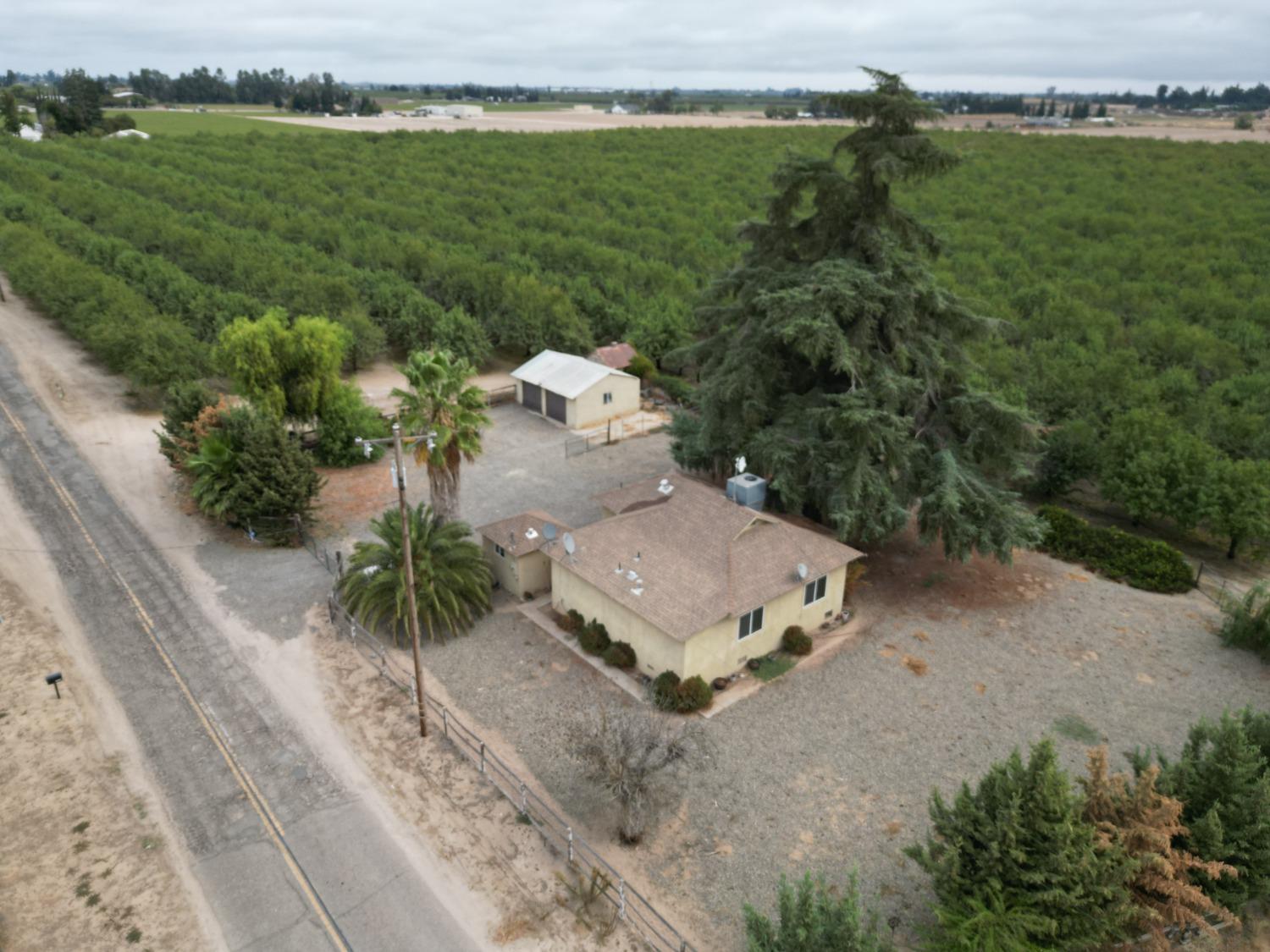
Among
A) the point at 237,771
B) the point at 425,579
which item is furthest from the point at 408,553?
the point at 237,771

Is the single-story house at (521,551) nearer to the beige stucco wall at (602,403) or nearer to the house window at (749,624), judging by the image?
the house window at (749,624)

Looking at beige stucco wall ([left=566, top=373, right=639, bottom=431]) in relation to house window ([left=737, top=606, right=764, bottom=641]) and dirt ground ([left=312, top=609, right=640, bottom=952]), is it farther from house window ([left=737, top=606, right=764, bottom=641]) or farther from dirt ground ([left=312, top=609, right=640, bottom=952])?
dirt ground ([left=312, top=609, right=640, bottom=952])

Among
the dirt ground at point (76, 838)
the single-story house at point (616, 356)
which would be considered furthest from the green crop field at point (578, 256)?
the dirt ground at point (76, 838)

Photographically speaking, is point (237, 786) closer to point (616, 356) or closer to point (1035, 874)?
point (1035, 874)

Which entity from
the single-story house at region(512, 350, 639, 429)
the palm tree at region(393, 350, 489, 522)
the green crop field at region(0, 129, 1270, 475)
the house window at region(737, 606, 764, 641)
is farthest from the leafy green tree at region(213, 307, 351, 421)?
the house window at region(737, 606, 764, 641)

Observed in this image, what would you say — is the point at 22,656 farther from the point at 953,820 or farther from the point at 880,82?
the point at 880,82

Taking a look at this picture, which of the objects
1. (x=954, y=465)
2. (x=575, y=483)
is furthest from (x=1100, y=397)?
(x=575, y=483)
